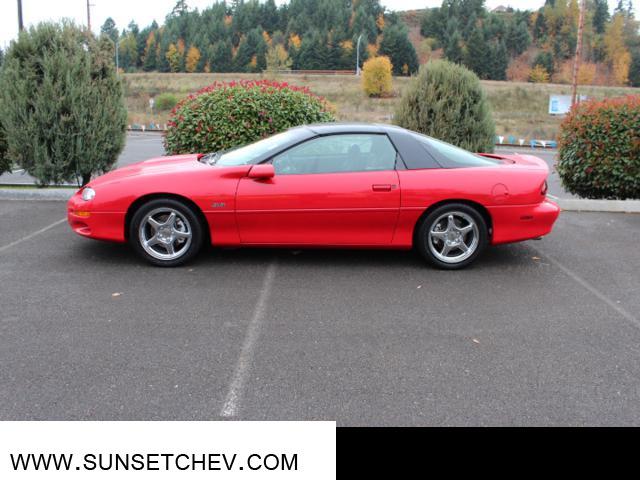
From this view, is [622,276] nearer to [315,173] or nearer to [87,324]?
[315,173]

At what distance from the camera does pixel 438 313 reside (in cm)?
490

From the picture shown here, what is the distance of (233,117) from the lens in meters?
9.17

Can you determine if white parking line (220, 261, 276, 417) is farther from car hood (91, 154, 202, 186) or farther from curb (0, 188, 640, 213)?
curb (0, 188, 640, 213)

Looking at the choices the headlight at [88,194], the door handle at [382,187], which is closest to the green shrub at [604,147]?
the door handle at [382,187]

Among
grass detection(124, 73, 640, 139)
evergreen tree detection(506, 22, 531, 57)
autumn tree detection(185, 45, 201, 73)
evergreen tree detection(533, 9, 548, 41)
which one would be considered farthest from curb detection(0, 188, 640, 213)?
evergreen tree detection(533, 9, 548, 41)

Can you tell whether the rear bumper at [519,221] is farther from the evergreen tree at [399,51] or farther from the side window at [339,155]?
the evergreen tree at [399,51]

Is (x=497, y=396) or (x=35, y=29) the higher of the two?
(x=35, y=29)

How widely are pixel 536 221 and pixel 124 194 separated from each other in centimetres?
393

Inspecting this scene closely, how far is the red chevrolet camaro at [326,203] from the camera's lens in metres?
5.89

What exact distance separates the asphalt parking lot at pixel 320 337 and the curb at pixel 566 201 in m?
A: 2.39

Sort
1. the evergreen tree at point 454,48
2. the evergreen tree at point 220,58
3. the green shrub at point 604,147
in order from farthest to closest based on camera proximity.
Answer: the evergreen tree at point 220,58 < the evergreen tree at point 454,48 < the green shrub at point 604,147

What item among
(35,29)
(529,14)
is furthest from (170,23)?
(35,29)

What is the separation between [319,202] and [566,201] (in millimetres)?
4780

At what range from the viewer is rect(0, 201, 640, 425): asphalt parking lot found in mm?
3418
